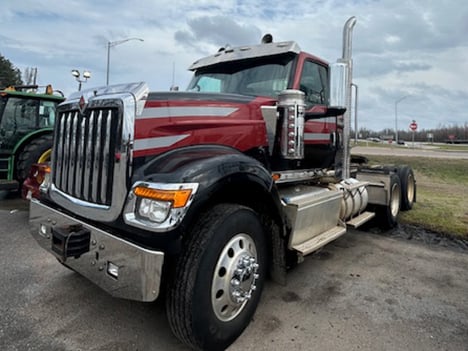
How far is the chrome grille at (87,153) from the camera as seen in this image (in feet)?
8.16

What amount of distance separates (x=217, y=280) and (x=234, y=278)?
0.52 feet

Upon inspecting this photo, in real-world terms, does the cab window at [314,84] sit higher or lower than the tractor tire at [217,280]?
higher

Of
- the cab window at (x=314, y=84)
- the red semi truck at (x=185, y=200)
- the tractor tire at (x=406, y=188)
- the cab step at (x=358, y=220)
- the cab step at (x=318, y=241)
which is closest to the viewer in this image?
the red semi truck at (x=185, y=200)

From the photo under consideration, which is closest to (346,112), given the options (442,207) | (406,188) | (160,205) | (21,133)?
(406,188)

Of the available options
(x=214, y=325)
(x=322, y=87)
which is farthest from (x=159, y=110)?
(x=322, y=87)

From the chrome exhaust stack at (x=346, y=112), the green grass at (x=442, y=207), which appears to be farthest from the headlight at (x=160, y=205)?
the green grass at (x=442, y=207)

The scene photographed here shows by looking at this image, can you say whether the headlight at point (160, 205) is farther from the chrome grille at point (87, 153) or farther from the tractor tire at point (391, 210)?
the tractor tire at point (391, 210)

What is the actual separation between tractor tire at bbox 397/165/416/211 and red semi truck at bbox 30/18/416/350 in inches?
149

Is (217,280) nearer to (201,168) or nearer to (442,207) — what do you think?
(201,168)

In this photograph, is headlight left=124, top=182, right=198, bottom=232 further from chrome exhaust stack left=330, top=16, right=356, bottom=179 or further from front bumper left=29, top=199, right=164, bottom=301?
chrome exhaust stack left=330, top=16, right=356, bottom=179

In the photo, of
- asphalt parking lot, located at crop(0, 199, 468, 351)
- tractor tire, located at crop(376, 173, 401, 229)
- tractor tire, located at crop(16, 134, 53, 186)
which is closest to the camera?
asphalt parking lot, located at crop(0, 199, 468, 351)

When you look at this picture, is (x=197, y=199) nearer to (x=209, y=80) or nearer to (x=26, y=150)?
(x=209, y=80)

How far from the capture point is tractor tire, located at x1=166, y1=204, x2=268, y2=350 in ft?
7.38

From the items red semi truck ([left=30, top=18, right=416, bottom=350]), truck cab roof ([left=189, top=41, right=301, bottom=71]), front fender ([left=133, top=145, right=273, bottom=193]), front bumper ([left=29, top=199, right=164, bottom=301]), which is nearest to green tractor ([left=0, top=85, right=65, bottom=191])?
truck cab roof ([left=189, top=41, right=301, bottom=71])
